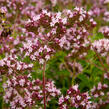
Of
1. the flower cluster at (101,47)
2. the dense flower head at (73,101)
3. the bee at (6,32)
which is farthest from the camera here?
the flower cluster at (101,47)

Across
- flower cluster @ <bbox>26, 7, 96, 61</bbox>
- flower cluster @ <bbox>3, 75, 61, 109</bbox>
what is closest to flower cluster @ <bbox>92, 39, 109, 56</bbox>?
flower cluster @ <bbox>26, 7, 96, 61</bbox>

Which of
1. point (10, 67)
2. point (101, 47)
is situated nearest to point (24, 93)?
point (10, 67)

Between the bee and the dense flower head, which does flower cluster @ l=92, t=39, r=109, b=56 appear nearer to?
the dense flower head

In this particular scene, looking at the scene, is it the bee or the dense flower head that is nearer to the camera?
the dense flower head

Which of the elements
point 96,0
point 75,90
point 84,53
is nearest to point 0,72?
point 75,90

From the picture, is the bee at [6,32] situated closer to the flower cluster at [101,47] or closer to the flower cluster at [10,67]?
the flower cluster at [10,67]

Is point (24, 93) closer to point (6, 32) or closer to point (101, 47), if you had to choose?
point (6, 32)

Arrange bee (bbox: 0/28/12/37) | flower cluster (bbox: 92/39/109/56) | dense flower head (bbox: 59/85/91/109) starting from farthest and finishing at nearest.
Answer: flower cluster (bbox: 92/39/109/56) → bee (bbox: 0/28/12/37) → dense flower head (bbox: 59/85/91/109)

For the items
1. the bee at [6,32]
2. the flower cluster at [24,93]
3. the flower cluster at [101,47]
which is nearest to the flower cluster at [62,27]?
the flower cluster at [101,47]

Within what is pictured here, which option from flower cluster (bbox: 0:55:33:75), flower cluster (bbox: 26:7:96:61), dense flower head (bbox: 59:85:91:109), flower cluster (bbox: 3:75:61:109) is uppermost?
flower cluster (bbox: 26:7:96:61)

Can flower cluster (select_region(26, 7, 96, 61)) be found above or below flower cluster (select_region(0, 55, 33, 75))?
above

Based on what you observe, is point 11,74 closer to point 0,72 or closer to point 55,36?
point 0,72
